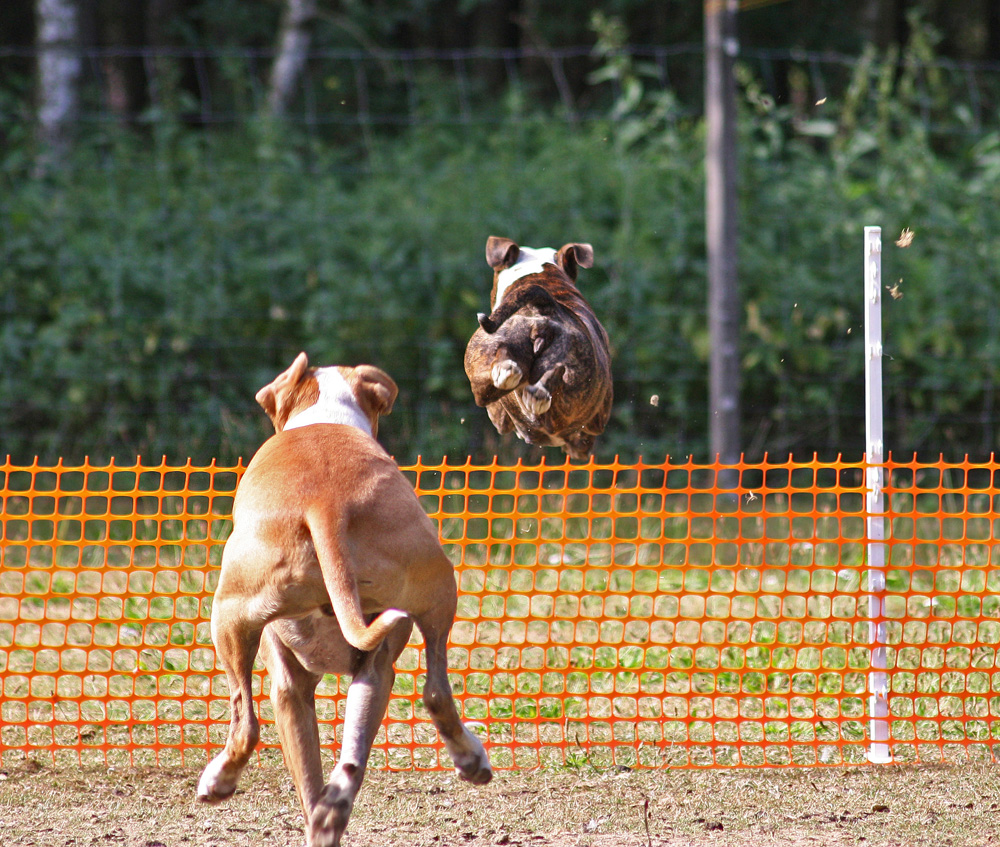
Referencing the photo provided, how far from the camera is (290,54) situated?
10.3 meters

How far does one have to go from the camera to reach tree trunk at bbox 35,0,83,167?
885 centimetres

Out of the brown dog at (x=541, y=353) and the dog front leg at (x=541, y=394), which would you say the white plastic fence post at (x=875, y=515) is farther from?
the dog front leg at (x=541, y=394)

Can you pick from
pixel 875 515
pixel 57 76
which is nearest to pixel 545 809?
pixel 875 515

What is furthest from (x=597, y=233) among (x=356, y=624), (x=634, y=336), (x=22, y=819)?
(x=356, y=624)

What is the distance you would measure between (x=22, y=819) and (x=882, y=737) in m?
2.86

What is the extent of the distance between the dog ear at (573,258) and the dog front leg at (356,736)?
2.33ft

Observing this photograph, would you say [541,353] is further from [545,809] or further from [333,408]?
[545,809]

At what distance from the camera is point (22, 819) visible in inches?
145

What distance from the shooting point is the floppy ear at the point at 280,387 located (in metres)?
2.44

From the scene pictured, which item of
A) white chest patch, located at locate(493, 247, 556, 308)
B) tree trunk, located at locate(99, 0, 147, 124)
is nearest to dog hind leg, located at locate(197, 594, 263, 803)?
white chest patch, located at locate(493, 247, 556, 308)

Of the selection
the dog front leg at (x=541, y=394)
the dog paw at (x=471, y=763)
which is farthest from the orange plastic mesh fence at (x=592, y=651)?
the dog front leg at (x=541, y=394)

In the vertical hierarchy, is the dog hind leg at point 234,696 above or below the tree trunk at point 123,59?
below

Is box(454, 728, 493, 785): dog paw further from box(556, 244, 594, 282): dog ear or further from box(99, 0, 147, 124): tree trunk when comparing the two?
box(99, 0, 147, 124): tree trunk

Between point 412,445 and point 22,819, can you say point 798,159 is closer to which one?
point 412,445
